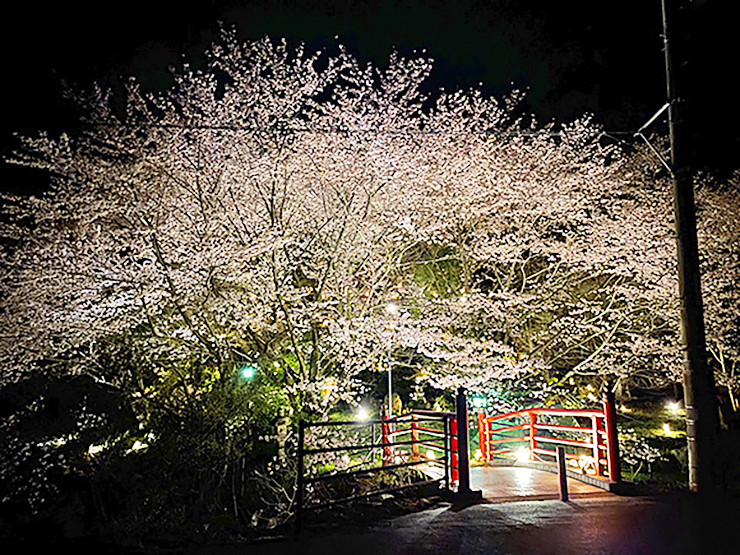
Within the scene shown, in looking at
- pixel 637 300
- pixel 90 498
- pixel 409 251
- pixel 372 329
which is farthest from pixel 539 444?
pixel 90 498

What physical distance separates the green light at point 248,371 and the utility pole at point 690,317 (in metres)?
7.13

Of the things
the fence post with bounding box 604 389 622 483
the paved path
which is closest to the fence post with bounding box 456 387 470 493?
the paved path

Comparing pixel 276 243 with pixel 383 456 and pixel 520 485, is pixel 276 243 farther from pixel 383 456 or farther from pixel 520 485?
pixel 520 485

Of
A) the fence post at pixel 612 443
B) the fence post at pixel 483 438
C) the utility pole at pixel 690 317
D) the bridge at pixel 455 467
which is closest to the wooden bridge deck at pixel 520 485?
the bridge at pixel 455 467

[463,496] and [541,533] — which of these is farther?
[463,496]

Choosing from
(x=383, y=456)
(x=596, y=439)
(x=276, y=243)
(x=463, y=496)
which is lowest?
(x=463, y=496)

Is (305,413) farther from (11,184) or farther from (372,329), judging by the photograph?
(11,184)

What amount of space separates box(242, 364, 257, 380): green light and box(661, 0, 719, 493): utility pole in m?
7.13

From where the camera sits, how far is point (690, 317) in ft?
24.2

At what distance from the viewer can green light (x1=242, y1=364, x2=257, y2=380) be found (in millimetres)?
10173

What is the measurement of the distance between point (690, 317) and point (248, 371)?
7.85 m

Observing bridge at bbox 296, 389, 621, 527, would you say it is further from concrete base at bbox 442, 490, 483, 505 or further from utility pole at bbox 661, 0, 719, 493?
utility pole at bbox 661, 0, 719, 493

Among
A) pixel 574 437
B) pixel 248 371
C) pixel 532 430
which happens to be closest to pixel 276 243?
pixel 248 371

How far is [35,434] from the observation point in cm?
922
